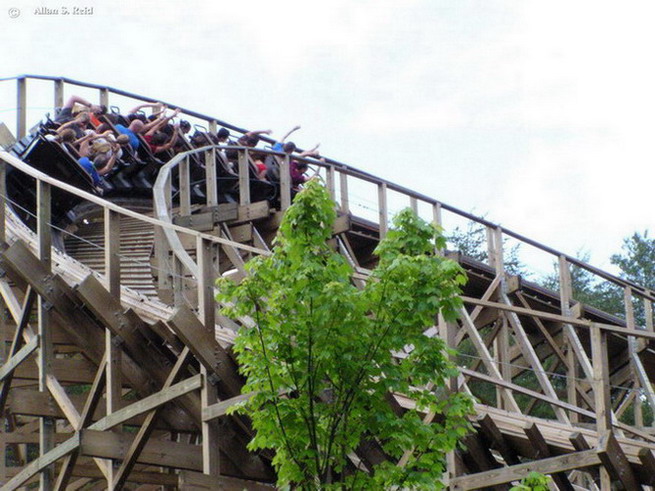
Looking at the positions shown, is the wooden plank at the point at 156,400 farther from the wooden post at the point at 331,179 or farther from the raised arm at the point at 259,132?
the raised arm at the point at 259,132

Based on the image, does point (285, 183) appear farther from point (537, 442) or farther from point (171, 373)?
point (537, 442)

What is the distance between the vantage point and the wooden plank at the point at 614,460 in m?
12.1

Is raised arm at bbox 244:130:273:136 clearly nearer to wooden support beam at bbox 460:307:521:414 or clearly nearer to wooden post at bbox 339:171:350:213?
wooden post at bbox 339:171:350:213

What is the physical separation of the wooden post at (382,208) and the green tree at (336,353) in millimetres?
8313

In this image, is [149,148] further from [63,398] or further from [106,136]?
[63,398]

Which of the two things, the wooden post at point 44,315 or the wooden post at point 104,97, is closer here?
the wooden post at point 44,315

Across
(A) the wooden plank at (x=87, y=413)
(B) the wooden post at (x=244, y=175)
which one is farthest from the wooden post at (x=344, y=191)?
(A) the wooden plank at (x=87, y=413)

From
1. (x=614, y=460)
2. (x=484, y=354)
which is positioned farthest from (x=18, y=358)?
(x=614, y=460)

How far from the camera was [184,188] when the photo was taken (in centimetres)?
1827

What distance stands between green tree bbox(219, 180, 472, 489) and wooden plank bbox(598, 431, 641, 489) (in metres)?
2.23

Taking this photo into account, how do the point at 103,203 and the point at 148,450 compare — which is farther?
the point at 148,450

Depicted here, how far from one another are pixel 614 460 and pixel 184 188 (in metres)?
7.69

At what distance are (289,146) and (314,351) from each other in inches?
441

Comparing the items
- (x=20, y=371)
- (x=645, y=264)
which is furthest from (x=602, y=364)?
(x=645, y=264)
